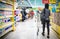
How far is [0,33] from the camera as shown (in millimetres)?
6547

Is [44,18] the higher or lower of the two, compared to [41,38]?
higher

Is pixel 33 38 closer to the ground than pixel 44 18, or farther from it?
closer to the ground

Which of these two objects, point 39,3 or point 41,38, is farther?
point 39,3

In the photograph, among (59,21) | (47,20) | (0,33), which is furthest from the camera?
(59,21)

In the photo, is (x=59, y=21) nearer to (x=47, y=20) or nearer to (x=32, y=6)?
(x=47, y=20)

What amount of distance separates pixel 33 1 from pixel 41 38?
83.6 ft

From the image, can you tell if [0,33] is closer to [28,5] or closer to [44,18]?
[44,18]

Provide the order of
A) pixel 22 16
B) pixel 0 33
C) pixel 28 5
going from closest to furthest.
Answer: pixel 0 33 → pixel 22 16 → pixel 28 5

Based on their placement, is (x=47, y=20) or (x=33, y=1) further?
(x=33, y=1)


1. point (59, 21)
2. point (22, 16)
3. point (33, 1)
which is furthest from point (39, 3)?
point (59, 21)

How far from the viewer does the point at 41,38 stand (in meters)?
7.23

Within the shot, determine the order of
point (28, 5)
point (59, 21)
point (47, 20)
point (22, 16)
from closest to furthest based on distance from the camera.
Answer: point (47, 20) < point (59, 21) < point (22, 16) < point (28, 5)

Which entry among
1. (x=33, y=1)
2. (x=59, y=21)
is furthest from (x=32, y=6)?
(x=59, y=21)

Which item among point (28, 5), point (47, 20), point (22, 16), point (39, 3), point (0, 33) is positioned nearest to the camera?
point (0, 33)
